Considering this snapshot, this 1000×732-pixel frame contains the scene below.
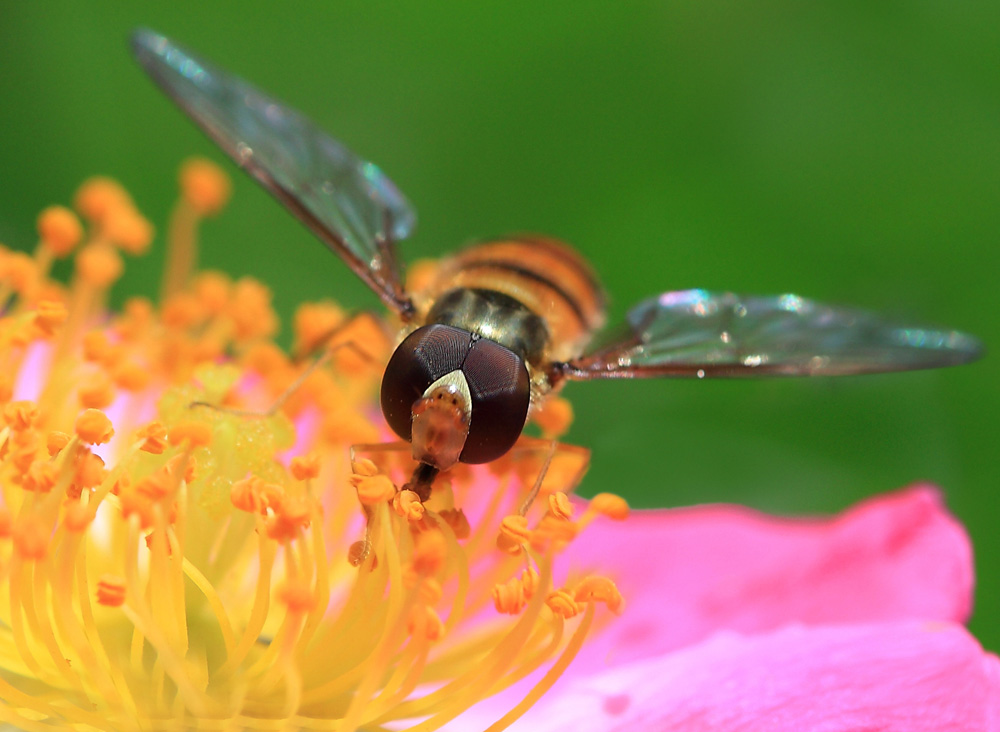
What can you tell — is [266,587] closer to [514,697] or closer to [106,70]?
[514,697]

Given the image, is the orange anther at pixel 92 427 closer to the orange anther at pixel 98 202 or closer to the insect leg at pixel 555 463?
the insect leg at pixel 555 463

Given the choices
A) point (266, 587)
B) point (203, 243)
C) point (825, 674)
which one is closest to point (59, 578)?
point (266, 587)

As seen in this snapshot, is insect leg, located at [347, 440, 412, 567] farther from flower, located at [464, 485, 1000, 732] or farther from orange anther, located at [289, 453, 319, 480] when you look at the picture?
flower, located at [464, 485, 1000, 732]

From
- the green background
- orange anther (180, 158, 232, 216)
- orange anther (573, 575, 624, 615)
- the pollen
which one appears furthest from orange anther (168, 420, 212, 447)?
the green background

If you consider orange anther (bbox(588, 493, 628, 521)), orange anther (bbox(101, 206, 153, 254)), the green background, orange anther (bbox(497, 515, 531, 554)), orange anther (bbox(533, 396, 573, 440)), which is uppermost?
the green background

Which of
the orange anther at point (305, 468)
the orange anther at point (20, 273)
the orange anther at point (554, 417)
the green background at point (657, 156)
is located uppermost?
the green background at point (657, 156)

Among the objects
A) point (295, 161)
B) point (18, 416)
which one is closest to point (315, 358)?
point (295, 161)

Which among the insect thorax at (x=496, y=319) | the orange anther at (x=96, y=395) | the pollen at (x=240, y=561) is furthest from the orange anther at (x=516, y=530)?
the orange anther at (x=96, y=395)
